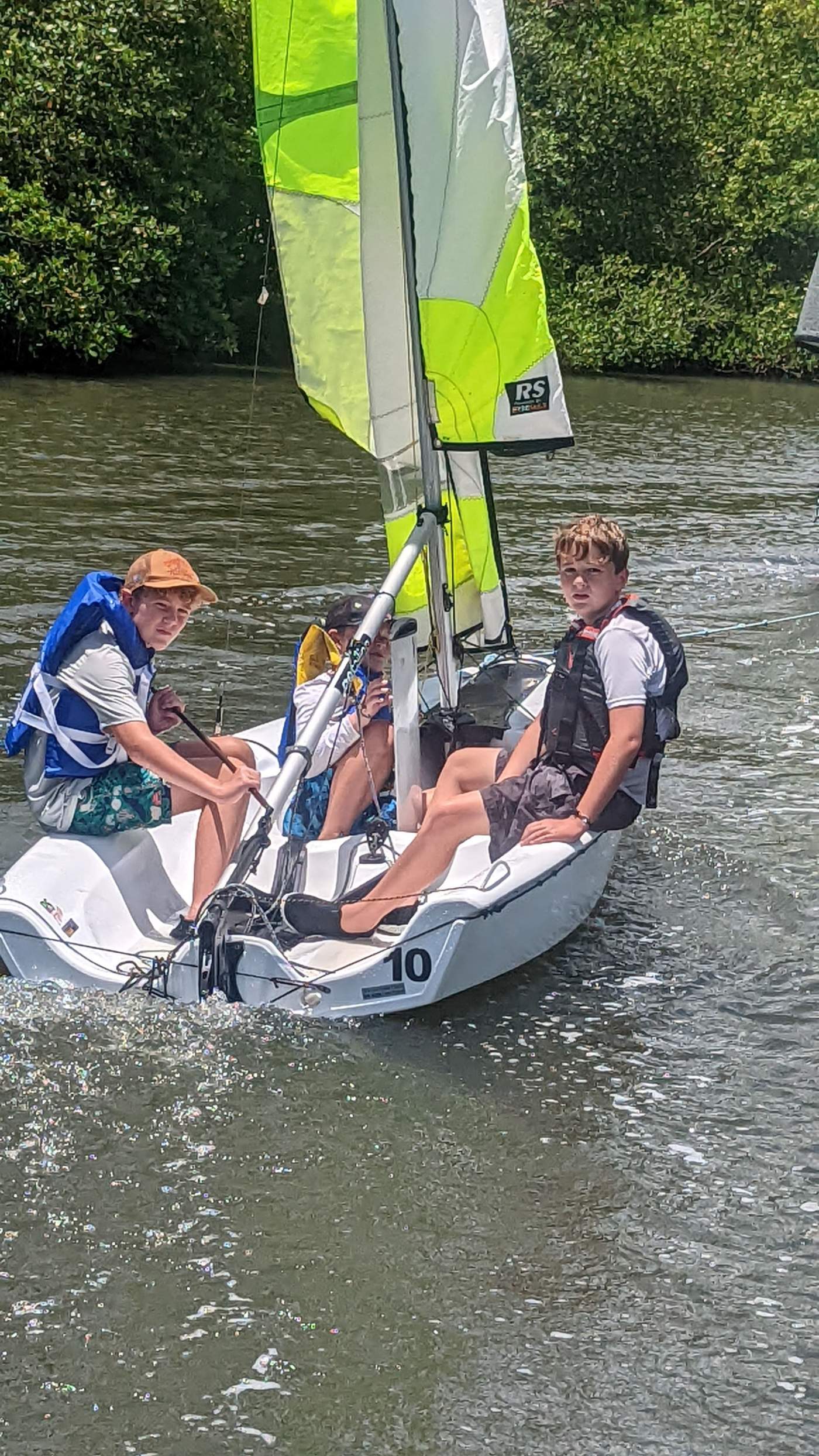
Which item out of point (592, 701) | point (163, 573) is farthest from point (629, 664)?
point (163, 573)

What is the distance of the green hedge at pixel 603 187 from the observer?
20.4 metres

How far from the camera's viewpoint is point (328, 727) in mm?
5141

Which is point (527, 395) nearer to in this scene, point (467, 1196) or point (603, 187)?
point (467, 1196)

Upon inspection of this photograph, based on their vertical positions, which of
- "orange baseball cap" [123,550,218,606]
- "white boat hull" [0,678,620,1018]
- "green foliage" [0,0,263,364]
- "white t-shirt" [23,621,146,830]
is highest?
"green foliage" [0,0,263,364]

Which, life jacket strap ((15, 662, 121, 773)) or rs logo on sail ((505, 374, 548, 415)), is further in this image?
rs logo on sail ((505, 374, 548, 415))

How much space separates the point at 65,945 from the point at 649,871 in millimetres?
2124

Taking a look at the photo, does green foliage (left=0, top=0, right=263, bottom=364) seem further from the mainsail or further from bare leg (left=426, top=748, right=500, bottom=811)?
Answer: bare leg (left=426, top=748, right=500, bottom=811)

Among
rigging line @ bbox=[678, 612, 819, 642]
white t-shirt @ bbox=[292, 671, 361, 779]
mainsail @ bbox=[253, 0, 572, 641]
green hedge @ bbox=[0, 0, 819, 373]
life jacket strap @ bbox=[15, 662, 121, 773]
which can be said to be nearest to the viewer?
life jacket strap @ bbox=[15, 662, 121, 773]

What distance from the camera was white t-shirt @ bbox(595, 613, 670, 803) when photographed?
14.7ft

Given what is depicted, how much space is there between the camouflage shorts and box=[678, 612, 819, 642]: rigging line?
15.0 feet

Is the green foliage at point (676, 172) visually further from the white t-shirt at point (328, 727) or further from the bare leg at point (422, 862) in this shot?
the bare leg at point (422, 862)

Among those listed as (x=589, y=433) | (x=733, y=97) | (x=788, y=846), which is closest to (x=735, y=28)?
(x=733, y=97)

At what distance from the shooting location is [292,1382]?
10.2ft

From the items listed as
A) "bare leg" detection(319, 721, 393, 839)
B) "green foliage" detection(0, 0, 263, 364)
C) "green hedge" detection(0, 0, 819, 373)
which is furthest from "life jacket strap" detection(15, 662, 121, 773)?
"green hedge" detection(0, 0, 819, 373)
